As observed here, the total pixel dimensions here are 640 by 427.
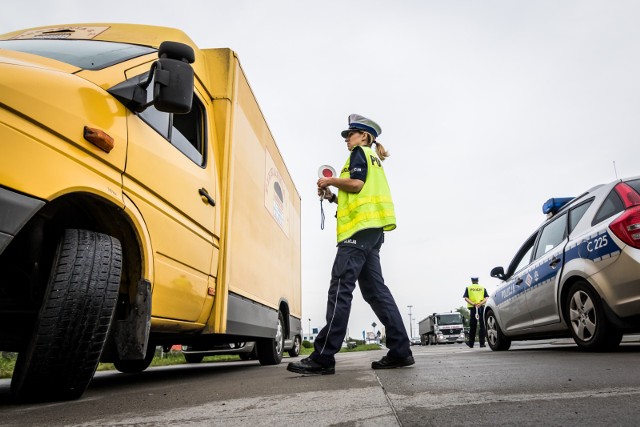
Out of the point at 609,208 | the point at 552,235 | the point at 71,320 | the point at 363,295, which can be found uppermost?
the point at 552,235

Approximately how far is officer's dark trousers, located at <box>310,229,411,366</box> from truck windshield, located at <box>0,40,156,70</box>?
2.02m

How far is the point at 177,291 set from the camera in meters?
3.31

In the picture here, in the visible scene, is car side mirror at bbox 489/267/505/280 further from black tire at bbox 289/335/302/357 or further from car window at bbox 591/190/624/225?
black tire at bbox 289/335/302/357

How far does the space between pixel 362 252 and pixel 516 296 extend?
3221 millimetres

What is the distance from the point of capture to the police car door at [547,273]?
5.00m

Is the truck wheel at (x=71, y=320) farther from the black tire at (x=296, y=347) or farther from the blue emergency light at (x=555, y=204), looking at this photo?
the black tire at (x=296, y=347)

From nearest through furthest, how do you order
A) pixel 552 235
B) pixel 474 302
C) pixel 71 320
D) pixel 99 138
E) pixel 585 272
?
1. pixel 71 320
2. pixel 99 138
3. pixel 585 272
4. pixel 552 235
5. pixel 474 302

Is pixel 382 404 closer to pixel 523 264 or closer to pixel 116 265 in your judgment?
pixel 116 265

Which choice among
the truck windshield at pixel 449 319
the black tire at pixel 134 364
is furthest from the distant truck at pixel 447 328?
the black tire at pixel 134 364

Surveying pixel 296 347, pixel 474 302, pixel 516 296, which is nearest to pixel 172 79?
pixel 516 296

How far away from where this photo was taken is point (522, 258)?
21.3ft

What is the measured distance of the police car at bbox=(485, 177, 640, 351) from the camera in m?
3.91

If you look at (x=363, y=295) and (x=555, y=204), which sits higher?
(x=555, y=204)

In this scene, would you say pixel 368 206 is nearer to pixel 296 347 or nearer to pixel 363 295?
pixel 363 295
